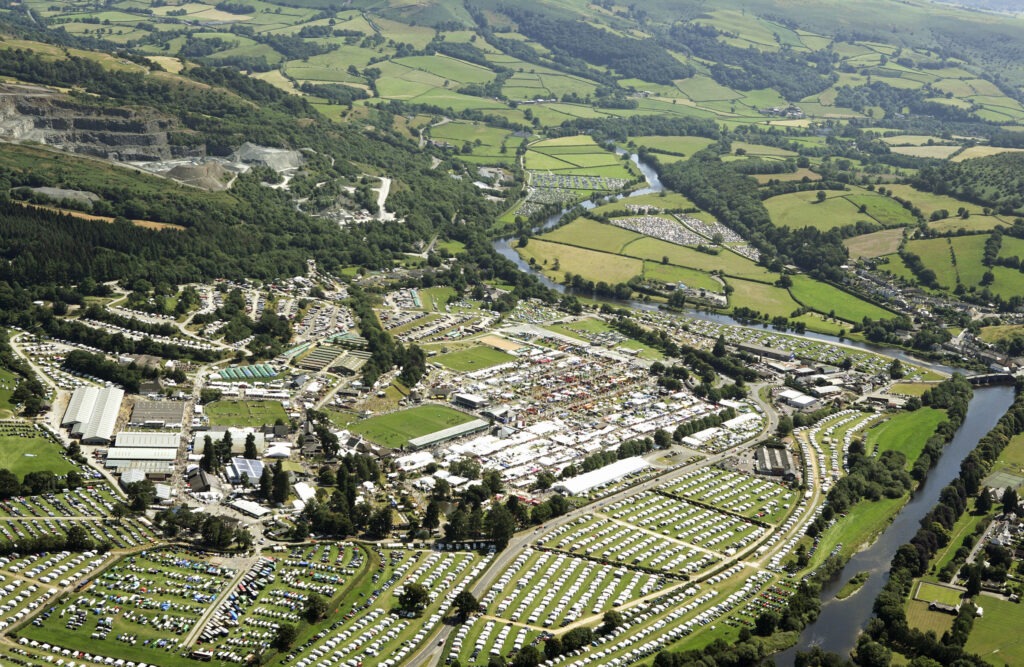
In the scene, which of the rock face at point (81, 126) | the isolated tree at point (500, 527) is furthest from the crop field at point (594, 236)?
the isolated tree at point (500, 527)

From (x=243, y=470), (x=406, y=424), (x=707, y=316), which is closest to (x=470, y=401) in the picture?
(x=406, y=424)

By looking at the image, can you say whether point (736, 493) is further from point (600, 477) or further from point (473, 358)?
point (473, 358)

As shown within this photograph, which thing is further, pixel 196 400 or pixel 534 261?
pixel 534 261

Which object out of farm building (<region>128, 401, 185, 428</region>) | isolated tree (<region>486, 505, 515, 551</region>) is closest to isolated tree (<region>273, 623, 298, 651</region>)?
isolated tree (<region>486, 505, 515, 551</region>)

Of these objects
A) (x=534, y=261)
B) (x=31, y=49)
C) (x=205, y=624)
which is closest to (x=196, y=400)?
(x=205, y=624)

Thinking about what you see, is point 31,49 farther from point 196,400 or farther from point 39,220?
point 196,400

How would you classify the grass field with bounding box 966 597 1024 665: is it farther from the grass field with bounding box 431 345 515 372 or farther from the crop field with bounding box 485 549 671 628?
the grass field with bounding box 431 345 515 372

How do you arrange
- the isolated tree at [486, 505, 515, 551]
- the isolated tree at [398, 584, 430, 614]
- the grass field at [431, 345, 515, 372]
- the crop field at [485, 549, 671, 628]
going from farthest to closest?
1. the grass field at [431, 345, 515, 372]
2. the isolated tree at [486, 505, 515, 551]
3. the crop field at [485, 549, 671, 628]
4. the isolated tree at [398, 584, 430, 614]
